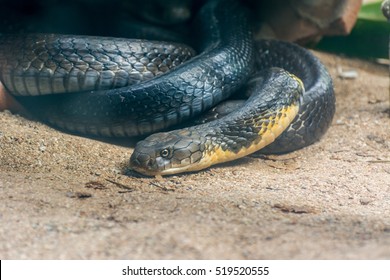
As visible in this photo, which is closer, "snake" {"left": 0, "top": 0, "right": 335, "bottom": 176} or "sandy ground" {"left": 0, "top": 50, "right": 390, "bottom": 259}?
"sandy ground" {"left": 0, "top": 50, "right": 390, "bottom": 259}

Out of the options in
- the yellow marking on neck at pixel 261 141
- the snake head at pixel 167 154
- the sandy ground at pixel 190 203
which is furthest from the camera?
the yellow marking on neck at pixel 261 141

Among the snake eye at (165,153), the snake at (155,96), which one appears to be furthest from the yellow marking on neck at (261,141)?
the snake eye at (165,153)

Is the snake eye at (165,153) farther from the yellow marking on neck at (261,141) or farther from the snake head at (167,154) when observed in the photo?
the yellow marking on neck at (261,141)

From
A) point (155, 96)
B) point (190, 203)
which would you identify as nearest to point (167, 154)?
point (155, 96)

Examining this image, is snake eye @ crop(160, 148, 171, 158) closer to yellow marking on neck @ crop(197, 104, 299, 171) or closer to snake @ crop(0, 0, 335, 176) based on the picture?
snake @ crop(0, 0, 335, 176)

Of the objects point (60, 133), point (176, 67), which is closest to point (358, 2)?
point (176, 67)

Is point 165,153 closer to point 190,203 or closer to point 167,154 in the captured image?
point 167,154

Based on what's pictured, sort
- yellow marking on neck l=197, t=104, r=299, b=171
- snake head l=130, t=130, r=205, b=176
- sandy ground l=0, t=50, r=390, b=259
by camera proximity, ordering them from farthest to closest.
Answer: yellow marking on neck l=197, t=104, r=299, b=171
snake head l=130, t=130, r=205, b=176
sandy ground l=0, t=50, r=390, b=259

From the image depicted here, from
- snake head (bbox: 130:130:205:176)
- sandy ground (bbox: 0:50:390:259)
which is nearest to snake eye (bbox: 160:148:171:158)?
snake head (bbox: 130:130:205:176)
